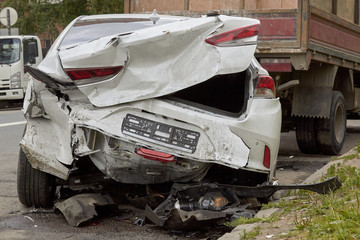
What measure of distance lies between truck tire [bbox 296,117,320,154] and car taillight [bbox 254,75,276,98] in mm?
4300

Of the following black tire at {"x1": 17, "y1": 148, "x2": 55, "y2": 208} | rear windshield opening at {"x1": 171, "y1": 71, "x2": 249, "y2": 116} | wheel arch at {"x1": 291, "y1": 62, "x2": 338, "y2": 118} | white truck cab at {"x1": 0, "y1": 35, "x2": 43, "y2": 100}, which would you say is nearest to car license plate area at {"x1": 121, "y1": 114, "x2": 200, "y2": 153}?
rear windshield opening at {"x1": 171, "y1": 71, "x2": 249, "y2": 116}

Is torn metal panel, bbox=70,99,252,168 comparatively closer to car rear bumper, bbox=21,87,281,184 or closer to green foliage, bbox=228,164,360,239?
car rear bumper, bbox=21,87,281,184

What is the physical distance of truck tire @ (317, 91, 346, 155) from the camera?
9.51 metres

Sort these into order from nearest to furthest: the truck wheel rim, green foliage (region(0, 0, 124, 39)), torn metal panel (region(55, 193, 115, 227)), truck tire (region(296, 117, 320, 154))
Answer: torn metal panel (region(55, 193, 115, 227)), truck tire (region(296, 117, 320, 154)), the truck wheel rim, green foliage (region(0, 0, 124, 39))

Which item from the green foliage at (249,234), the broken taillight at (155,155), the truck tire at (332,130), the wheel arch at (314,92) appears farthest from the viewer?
the truck tire at (332,130)

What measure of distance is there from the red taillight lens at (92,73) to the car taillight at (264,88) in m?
1.19

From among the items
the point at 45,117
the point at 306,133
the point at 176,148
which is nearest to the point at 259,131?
the point at 176,148

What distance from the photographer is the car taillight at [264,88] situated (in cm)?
539

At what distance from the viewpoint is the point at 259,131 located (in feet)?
17.2

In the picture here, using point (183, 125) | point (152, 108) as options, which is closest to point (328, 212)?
point (183, 125)

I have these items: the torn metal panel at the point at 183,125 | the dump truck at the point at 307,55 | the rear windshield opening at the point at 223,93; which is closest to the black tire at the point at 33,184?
the torn metal panel at the point at 183,125

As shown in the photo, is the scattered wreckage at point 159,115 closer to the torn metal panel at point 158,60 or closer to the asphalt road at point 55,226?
the torn metal panel at point 158,60

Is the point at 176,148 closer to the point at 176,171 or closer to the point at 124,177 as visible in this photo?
the point at 176,171

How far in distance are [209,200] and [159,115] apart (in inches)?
32.2
